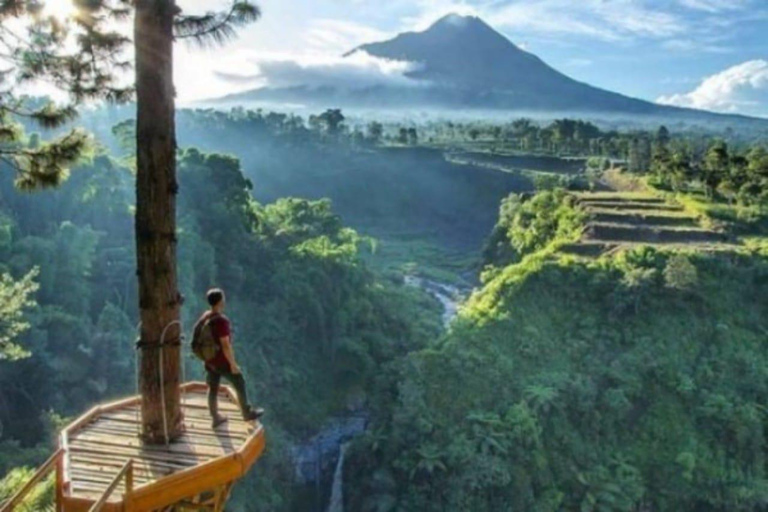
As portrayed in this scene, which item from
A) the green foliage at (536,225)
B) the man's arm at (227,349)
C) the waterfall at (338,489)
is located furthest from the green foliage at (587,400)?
the man's arm at (227,349)

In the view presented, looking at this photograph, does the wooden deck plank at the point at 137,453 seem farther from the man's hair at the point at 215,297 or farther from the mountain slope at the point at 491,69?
the mountain slope at the point at 491,69

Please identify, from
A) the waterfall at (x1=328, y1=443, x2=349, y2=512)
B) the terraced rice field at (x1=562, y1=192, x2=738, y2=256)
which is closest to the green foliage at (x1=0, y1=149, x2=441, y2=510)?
the waterfall at (x1=328, y1=443, x2=349, y2=512)

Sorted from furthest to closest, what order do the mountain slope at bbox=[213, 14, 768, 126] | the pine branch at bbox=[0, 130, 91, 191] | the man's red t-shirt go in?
1. the mountain slope at bbox=[213, 14, 768, 126]
2. the pine branch at bbox=[0, 130, 91, 191]
3. the man's red t-shirt

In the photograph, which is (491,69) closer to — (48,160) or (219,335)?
(48,160)

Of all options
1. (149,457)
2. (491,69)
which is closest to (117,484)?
(149,457)

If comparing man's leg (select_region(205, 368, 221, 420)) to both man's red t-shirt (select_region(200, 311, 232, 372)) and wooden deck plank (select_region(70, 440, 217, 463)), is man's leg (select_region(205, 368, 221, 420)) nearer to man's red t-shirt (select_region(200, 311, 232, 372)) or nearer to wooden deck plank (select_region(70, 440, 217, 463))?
man's red t-shirt (select_region(200, 311, 232, 372))
